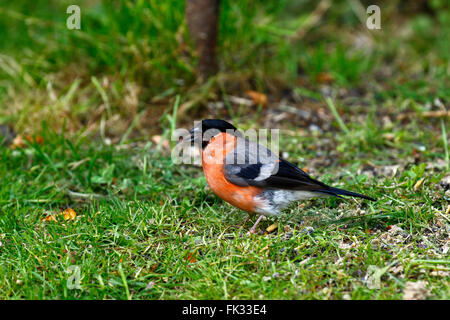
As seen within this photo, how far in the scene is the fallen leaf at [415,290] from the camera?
2838 millimetres

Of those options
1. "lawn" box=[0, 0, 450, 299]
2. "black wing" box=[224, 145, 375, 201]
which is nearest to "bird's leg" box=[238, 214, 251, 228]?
"lawn" box=[0, 0, 450, 299]

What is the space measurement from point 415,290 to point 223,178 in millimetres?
1438

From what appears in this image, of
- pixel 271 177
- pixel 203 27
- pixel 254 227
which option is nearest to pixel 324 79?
pixel 203 27

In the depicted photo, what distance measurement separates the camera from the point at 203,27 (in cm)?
557

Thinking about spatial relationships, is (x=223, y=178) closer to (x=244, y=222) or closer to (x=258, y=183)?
(x=258, y=183)

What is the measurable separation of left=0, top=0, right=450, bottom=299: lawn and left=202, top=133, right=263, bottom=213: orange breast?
194 mm

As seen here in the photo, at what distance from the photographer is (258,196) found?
366cm

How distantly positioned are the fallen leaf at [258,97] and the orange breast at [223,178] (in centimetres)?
210

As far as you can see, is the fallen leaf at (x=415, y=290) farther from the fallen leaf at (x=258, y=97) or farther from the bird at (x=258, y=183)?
the fallen leaf at (x=258, y=97)

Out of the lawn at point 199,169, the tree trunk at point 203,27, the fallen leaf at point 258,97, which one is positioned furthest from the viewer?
the fallen leaf at point 258,97

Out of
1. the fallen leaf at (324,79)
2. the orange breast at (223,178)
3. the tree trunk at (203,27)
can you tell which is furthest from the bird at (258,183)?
the fallen leaf at (324,79)

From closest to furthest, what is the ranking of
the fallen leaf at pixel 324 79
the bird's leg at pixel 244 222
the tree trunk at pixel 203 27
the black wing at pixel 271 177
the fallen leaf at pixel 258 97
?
the black wing at pixel 271 177
the bird's leg at pixel 244 222
the tree trunk at pixel 203 27
the fallen leaf at pixel 258 97
the fallen leaf at pixel 324 79

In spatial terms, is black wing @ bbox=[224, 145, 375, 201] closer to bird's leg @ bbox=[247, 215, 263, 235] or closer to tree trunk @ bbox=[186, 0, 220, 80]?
bird's leg @ bbox=[247, 215, 263, 235]
